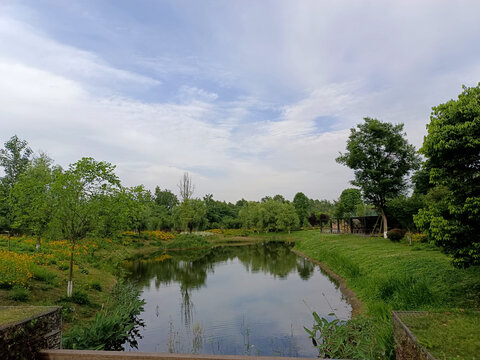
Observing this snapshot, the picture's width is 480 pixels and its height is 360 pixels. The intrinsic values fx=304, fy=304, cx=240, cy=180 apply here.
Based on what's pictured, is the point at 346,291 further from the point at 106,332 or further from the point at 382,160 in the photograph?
the point at 382,160

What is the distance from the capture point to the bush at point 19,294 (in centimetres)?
851

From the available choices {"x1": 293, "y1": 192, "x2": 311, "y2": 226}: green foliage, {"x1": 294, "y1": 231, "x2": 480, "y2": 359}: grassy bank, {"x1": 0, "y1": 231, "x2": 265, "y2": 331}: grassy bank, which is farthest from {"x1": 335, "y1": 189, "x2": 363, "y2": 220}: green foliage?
{"x1": 0, "y1": 231, "x2": 265, "y2": 331}: grassy bank

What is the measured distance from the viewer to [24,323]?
145 inches

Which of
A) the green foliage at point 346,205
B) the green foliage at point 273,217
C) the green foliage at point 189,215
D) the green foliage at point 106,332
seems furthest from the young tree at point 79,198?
the green foliage at point 273,217

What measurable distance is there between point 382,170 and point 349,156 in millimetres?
2788

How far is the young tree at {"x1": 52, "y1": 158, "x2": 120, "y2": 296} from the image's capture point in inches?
382

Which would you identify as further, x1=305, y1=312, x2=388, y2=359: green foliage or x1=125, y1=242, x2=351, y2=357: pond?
x1=125, y1=242, x2=351, y2=357: pond

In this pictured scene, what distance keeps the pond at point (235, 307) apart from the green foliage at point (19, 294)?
349cm

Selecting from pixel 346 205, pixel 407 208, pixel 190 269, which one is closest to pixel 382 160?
pixel 407 208

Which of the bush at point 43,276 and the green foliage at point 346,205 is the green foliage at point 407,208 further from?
the bush at point 43,276

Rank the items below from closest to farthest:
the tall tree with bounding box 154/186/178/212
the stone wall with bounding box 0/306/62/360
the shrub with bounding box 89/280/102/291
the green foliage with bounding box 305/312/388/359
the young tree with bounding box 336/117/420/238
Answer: the stone wall with bounding box 0/306/62/360, the green foliage with bounding box 305/312/388/359, the shrub with bounding box 89/280/102/291, the young tree with bounding box 336/117/420/238, the tall tree with bounding box 154/186/178/212

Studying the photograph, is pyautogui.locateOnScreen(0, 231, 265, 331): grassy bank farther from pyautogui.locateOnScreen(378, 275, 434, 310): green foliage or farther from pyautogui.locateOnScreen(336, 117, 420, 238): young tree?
pyautogui.locateOnScreen(336, 117, 420, 238): young tree

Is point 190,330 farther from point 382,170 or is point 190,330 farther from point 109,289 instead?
point 382,170

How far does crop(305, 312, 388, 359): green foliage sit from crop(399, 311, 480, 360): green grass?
1532mm
